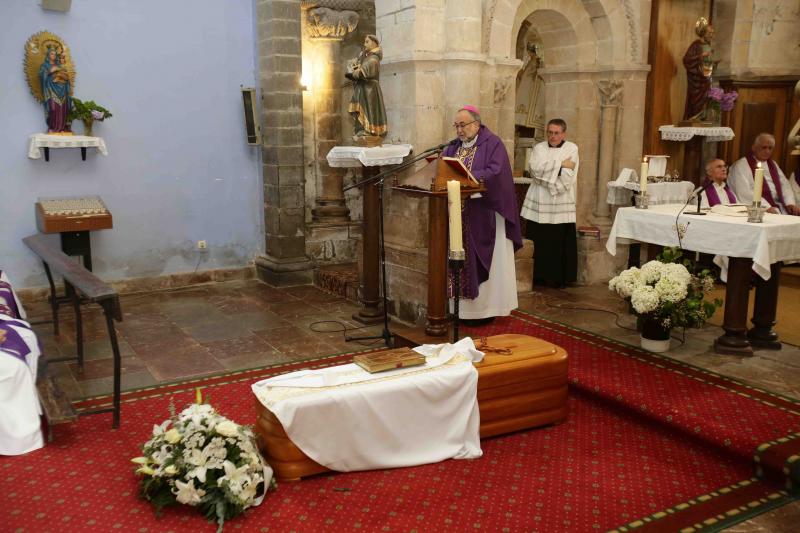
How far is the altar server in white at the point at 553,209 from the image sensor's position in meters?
7.66

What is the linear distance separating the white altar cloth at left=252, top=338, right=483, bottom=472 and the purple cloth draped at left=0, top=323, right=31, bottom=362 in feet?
4.96

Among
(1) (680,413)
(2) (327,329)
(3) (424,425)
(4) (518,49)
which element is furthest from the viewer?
(4) (518,49)

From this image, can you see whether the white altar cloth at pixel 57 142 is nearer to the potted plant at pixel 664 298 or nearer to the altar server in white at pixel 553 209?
the altar server in white at pixel 553 209

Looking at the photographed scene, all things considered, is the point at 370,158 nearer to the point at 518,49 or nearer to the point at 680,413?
the point at 680,413

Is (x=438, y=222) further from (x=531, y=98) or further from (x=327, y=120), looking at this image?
(x=531, y=98)

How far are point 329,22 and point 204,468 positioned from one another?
6.58m

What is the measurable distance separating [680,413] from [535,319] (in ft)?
7.24

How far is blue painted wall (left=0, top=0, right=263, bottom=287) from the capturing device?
7590mm

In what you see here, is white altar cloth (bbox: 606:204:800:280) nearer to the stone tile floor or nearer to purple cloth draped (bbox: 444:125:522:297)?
the stone tile floor

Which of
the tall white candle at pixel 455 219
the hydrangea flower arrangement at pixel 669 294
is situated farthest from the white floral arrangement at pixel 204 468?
the hydrangea flower arrangement at pixel 669 294

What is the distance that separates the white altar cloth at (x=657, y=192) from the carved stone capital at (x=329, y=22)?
3621 millimetres

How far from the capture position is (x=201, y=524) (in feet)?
11.5

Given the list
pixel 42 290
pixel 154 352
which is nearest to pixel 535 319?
pixel 154 352

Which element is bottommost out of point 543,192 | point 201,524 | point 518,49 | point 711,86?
point 201,524
